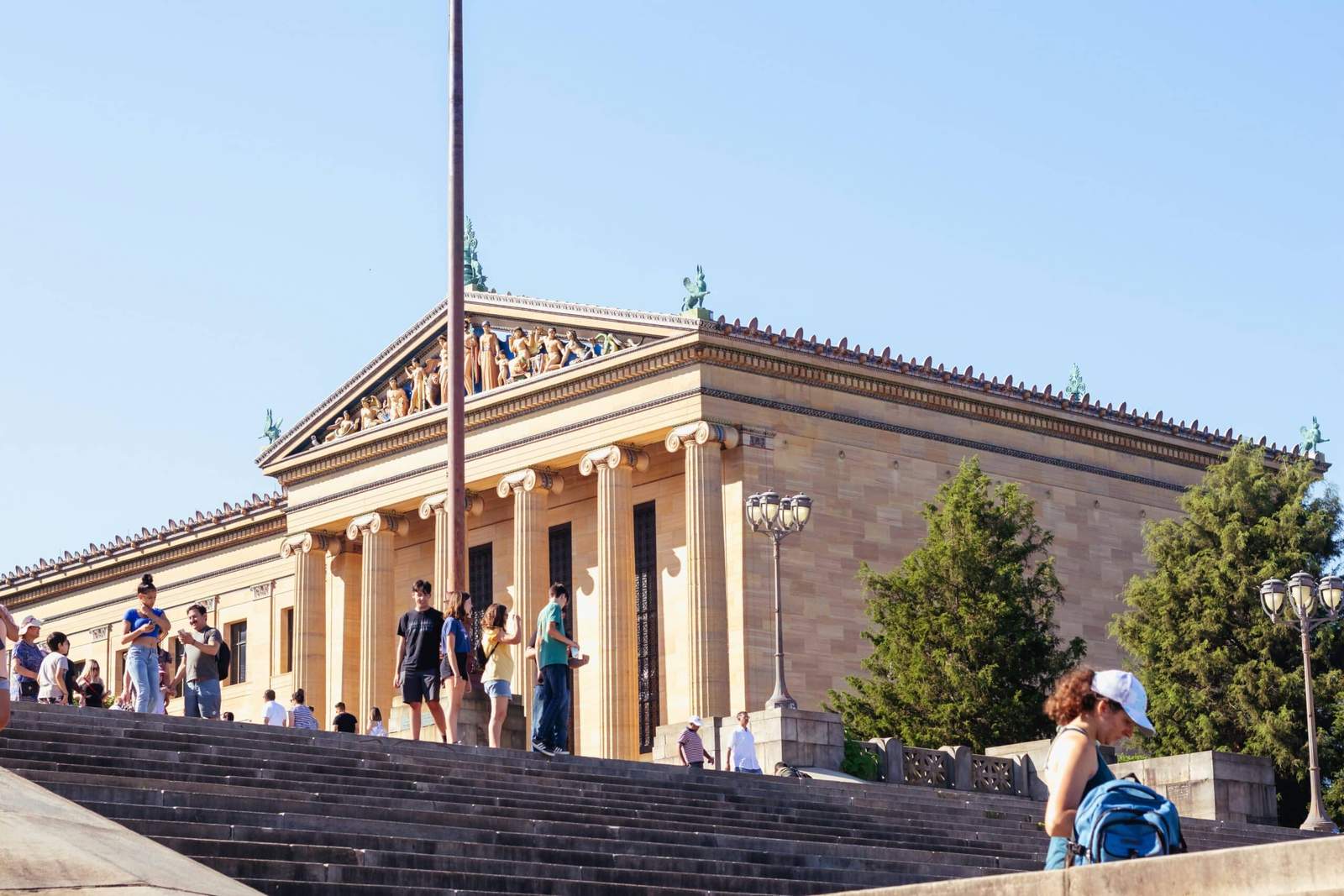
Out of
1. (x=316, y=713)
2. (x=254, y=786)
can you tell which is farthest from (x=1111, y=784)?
(x=316, y=713)

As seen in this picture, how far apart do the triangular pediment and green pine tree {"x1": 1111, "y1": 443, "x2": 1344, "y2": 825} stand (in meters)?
10.5

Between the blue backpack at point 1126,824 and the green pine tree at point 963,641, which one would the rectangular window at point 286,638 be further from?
the blue backpack at point 1126,824

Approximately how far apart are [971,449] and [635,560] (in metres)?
7.53

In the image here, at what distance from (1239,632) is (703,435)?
427 inches

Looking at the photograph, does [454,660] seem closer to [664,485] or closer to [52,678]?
[52,678]

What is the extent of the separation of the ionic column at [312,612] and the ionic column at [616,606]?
10.7m

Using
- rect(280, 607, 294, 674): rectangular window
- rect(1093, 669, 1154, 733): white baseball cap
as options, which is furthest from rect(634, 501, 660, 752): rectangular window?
rect(1093, 669, 1154, 733): white baseball cap

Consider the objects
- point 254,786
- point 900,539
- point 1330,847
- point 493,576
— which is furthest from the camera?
point 493,576

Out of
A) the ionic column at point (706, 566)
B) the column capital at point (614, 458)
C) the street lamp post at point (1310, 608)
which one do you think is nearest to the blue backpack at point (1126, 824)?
the street lamp post at point (1310, 608)

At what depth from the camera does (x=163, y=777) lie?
18500 millimetres

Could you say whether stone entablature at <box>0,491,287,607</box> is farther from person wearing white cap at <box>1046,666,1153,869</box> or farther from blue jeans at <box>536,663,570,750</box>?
person wearing white cap at <box>1046,666,1153,869</box>

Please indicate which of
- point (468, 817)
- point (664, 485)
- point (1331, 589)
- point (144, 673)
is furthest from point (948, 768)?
point (664, 485)

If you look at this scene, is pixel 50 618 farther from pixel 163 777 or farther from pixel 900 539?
pixel 163 777

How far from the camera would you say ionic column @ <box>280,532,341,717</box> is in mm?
56031
